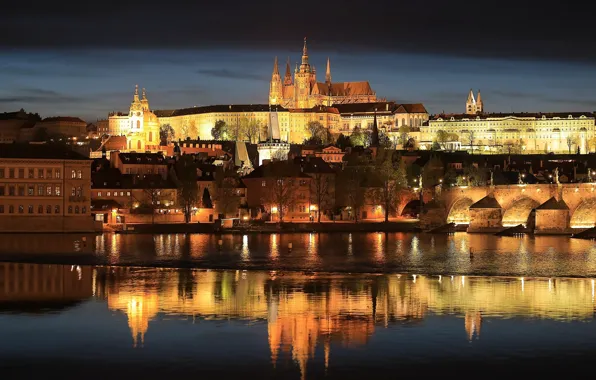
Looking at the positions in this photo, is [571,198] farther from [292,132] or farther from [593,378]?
[292,132]

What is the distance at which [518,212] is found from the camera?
2776 inches

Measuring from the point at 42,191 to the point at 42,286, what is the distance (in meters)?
29.1

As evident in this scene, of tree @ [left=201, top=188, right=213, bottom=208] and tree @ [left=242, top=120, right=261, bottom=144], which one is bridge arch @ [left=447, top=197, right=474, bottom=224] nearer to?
tree @ [left=201, top=188, right=213, bottom=208]

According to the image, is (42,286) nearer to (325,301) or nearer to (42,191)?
A: (325,301)

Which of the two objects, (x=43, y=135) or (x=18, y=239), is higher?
(x=43, y=135)

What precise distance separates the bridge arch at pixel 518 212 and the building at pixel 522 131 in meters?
119

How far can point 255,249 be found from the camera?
2096 inches

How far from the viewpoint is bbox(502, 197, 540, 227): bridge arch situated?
69.2 meters

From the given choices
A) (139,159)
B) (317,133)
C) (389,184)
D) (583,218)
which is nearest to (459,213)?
(389,184)

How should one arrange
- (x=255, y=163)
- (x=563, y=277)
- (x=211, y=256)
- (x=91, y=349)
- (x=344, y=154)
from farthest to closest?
(x=255, y=163)
(x=344, y=154)
(x=211, y=256)
(x=563, y=277)
(x=91, y=349)

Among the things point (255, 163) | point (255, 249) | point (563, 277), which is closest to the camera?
point (563, 277)

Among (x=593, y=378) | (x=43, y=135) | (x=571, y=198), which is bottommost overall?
(x=593, y=378)

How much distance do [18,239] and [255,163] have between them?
90544 mm

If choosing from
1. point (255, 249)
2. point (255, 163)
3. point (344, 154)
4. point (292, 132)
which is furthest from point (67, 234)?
point (292, 132)
